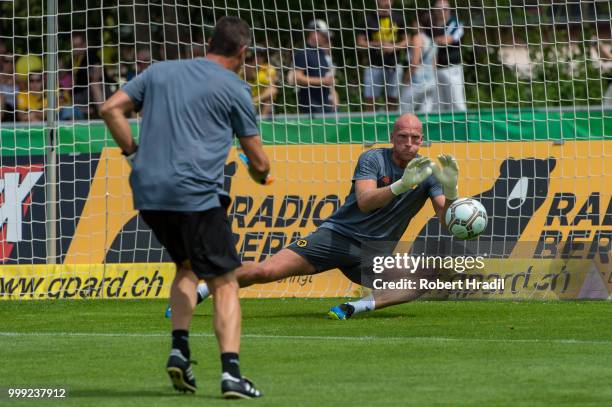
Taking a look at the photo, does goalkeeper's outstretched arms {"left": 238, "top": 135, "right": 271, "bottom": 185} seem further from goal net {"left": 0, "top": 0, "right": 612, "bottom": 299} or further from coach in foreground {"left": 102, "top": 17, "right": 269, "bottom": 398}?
goal net {"left": 0, "top": 0, "right": 612, "bottom": 299}

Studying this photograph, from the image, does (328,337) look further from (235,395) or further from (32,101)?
(32,101)

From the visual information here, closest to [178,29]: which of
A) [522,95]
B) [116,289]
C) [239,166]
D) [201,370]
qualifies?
[239,166]

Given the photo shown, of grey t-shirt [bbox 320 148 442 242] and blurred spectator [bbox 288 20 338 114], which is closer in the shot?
grey t-shirt [bbox 320 148 442 242]

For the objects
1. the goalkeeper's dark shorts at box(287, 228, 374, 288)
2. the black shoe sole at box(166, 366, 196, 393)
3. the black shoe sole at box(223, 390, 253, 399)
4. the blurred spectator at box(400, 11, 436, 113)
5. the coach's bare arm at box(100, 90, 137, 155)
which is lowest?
the black shoe sole at box(223, 390, 253, 399)

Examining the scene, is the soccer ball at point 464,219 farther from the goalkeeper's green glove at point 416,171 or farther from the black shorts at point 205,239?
the black shorts at point 205,239

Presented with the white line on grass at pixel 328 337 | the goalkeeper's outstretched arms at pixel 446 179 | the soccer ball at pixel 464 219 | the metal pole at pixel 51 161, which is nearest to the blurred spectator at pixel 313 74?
the metal pole at pixel 51 161

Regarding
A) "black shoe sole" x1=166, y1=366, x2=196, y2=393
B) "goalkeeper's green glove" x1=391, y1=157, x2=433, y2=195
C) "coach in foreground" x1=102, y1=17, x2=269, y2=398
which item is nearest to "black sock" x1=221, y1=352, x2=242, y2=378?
"coach in foreground" x1=102, y1=17, x2=269, y2=398

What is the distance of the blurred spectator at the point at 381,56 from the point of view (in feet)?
53.0

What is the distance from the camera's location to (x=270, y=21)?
1714 cm

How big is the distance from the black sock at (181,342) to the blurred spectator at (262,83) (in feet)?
28.7

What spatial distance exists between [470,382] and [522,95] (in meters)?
12.8

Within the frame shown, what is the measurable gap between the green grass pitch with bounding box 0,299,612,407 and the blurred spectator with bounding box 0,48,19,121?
169 inches

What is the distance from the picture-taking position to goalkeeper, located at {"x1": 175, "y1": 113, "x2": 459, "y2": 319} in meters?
11.1

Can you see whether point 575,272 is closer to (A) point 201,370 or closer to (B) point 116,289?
(B) point 116,289
